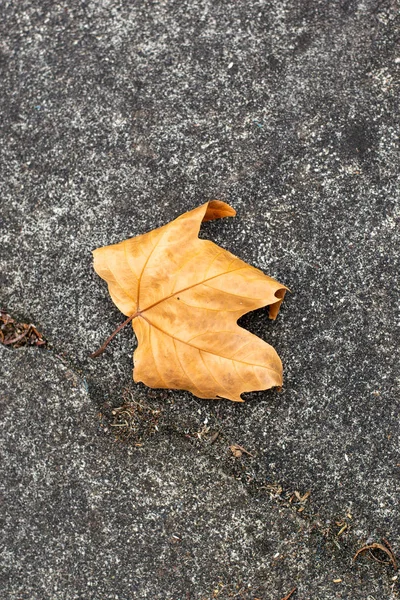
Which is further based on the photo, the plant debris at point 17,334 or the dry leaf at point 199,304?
the plant debris at point 17,334

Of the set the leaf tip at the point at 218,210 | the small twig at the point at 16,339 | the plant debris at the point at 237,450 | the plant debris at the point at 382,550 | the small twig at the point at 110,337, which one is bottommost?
the plant debris at the point at 382,550

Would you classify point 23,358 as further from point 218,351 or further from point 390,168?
point 390,168

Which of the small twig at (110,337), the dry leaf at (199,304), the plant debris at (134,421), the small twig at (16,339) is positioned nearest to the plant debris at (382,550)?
the dry leaf at (199,304)

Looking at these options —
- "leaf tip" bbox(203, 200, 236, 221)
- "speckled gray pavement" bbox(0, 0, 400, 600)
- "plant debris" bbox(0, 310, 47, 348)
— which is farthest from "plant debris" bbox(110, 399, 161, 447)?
"leaf tip" bbox(203, 200, 236, 221)

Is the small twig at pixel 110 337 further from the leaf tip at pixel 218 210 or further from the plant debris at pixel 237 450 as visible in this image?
the plant debris at pixel 237 450

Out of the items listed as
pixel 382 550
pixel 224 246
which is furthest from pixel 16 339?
pixel 382 550

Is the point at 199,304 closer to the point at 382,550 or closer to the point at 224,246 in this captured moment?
the point at 224,246

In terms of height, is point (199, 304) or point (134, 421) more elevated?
point (199, 304)
